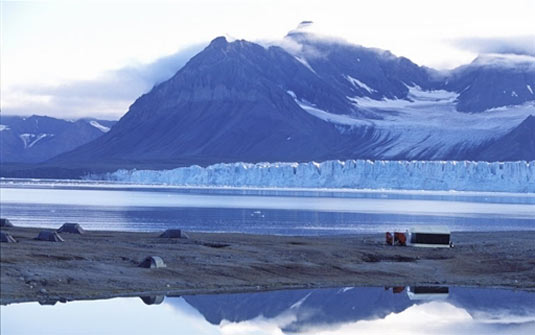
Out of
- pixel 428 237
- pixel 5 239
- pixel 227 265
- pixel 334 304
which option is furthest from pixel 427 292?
pixel 5 239

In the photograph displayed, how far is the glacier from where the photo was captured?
139 meters

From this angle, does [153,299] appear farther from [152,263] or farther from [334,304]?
[334,304]

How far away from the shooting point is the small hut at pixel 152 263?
1096 inches

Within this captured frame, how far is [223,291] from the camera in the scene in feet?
88.7

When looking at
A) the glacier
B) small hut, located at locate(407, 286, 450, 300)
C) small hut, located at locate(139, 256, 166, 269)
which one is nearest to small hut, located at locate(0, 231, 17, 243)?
small hut, located at locate(139, 256, 166, 269)

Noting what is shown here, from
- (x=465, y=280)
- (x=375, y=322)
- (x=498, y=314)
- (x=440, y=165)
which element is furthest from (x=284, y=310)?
(x=440, y=165)

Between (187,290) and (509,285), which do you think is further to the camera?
(509,285)

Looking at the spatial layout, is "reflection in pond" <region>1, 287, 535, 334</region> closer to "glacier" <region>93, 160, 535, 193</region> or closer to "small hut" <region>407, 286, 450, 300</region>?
"small hut" <region>407, 286, 450, 300</region>

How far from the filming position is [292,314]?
81.0 ft

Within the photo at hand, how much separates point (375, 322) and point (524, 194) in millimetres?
123625

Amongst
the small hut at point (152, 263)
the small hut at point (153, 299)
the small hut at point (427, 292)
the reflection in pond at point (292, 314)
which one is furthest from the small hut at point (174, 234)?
the small hut at point (153, 299)

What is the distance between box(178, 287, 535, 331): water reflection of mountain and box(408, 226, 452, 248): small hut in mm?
9693

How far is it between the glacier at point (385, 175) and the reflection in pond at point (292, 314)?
113 meters

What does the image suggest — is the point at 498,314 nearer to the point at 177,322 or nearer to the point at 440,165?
the point at 177,322
